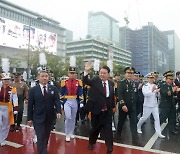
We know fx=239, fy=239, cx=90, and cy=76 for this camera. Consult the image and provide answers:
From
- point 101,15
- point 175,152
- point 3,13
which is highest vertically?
point 101,15

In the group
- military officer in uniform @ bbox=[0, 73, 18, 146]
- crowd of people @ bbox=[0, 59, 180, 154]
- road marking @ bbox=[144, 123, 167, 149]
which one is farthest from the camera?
military officer in uniform @ bbox=[0, 73, 18, 146]

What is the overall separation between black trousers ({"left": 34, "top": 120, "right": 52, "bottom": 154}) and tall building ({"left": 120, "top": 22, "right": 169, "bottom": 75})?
129380 millimetres

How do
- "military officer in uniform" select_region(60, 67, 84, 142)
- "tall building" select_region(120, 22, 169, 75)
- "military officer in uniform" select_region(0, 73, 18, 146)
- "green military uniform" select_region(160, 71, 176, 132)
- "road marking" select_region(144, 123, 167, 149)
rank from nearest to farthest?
1. "road marking" select_region(144, 123, 167, 149)
2. "military officer in uniform" select_region(0, 73, 18, 146)
3. "military officer in uniform" select_region(60, 67, 84, 142)
4. "green military uniform" select_region(160, 71, 176, 132)
5. "tall building" select_region(120, 22, 169, 75)

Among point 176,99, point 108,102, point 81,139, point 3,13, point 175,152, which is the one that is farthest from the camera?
point 3,13

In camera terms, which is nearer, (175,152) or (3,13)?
(175,152)

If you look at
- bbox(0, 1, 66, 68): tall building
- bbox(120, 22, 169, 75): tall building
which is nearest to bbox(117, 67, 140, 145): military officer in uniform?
bbox(0, 1, 66, 68): tall building

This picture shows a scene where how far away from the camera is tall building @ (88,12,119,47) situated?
156 metres

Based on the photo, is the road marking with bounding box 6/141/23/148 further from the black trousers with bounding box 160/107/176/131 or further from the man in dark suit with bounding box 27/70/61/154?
the black trousers with bounding box 160/107/176/131

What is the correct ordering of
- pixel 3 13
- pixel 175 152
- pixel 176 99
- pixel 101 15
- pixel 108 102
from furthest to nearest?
pixel 101 15 → pixel 3 13 → pixel 176 99 → pixel 175 152 → pixel 108 102

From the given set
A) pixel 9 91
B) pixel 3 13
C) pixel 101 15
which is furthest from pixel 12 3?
pixel 101 15

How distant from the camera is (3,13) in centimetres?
6631

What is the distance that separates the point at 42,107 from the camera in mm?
5082

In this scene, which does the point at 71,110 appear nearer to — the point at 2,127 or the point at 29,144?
the point at 29,144

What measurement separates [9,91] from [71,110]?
1818mm
